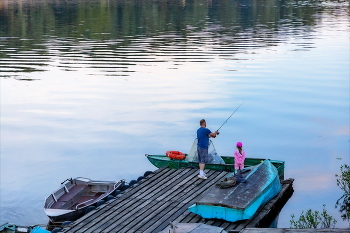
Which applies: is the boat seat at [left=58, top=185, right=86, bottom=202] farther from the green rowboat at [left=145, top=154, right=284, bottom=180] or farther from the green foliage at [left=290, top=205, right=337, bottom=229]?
the green foliage at [left=290, top=205, right=337, bottom=229]

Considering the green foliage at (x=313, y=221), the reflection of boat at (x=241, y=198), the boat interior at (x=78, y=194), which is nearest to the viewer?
the reflection of boat at (x=241, y=198)

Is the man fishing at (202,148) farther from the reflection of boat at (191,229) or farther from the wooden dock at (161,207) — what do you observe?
the reflection of boat at (191,229)

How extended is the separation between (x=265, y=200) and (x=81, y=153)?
13.9 metres

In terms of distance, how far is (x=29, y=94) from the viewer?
47.2 m

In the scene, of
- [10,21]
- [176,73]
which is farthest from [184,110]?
[10,21]

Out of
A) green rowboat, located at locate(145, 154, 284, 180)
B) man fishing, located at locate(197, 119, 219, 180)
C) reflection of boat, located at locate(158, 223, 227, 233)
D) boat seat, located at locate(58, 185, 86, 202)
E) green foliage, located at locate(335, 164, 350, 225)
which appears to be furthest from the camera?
green rowboat, located at locate(145, 154, 284, 180)

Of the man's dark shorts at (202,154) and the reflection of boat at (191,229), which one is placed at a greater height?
the man's dark shorts at (202,154)

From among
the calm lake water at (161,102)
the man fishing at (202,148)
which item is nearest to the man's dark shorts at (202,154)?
the man fishing at (202,148)

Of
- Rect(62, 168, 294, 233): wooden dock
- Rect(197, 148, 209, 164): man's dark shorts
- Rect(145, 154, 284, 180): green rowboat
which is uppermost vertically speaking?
Rect(197, 148, 209, 164): man's dark shorts

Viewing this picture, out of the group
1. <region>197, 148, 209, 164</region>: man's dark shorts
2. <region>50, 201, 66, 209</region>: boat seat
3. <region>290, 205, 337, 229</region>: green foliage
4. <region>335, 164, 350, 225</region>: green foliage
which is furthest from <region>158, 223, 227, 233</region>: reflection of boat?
<region>335, 164, 350, 225</region>: green foliage

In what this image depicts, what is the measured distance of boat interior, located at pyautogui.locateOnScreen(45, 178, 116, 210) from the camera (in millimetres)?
23297

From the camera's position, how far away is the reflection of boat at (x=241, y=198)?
1931 cm

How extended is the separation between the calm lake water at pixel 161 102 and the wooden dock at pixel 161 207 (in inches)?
128

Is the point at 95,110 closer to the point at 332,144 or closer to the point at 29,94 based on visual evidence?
the point at 29,94
